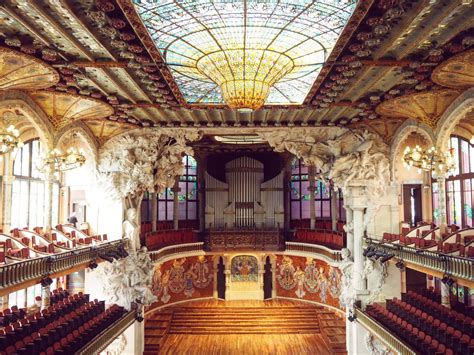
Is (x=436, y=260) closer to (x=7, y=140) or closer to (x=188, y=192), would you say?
(x=7, y=140)

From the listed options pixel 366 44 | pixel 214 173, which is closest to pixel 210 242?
pixel 214 173

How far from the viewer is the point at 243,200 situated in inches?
991

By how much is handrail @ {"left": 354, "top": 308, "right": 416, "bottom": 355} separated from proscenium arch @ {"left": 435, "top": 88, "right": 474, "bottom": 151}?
5.75 metres

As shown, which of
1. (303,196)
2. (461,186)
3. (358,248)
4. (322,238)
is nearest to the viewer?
(358,248)

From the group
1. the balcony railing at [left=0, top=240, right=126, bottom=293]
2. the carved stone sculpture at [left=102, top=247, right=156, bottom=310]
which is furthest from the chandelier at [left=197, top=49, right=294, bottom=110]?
the carved stone sculpture at [left=102, top=247, right=156, bottom=310]

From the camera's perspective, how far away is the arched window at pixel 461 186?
57.7ft

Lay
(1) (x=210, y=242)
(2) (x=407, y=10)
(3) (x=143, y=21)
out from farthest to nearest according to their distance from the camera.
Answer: (1) (x=210, y=242) → (3) (x=143, y=21) → (2) (x=407, y=10)

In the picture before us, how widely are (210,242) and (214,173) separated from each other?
176 inches

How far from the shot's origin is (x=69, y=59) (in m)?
10.2

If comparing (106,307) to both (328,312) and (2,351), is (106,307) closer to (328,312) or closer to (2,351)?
(2,351)

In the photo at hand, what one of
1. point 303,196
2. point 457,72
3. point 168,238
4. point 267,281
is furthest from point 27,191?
point 457,72

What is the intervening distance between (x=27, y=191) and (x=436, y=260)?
1562 centimetres

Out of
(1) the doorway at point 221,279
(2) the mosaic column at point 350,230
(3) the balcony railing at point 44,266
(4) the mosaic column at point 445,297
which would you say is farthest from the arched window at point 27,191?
(4) the mosaic column at point 445,297

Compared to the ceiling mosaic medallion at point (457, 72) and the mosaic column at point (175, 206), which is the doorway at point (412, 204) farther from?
the mosaic column at point (175, 206)
